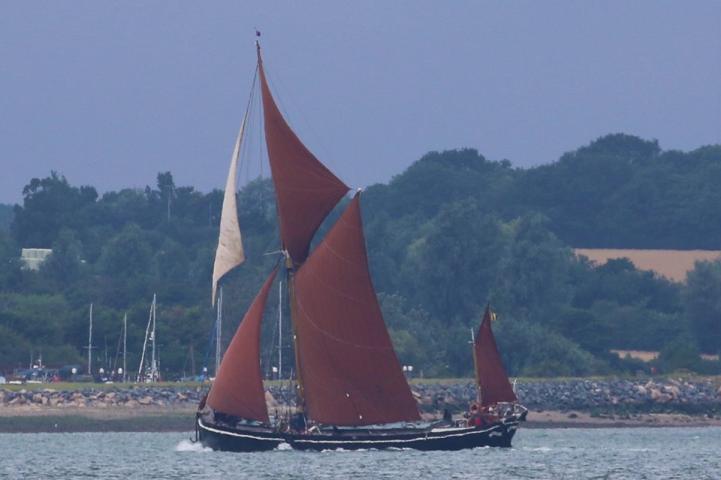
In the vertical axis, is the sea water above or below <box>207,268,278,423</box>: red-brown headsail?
below

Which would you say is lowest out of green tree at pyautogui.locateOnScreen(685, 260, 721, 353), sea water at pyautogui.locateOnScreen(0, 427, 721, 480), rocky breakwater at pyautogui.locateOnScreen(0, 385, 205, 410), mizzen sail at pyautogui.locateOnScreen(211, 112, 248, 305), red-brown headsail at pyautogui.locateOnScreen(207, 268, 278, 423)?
sea water at pyautogui.locateOnScreen(0, 427, 721, 480)

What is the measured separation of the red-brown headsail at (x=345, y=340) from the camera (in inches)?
3152

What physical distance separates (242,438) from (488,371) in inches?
485

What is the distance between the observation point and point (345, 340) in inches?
3169

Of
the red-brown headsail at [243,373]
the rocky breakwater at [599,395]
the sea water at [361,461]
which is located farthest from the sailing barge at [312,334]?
the rocky breakwater at [599,395]

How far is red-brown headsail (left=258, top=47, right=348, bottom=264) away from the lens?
8069 cm

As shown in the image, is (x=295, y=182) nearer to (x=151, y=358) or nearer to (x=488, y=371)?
(x=488, y=371)

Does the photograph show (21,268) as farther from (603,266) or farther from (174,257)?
(603,266)

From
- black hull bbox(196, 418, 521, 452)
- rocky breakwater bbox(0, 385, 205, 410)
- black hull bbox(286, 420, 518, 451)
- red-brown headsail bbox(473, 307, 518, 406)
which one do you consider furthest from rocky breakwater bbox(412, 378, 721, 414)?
black hull bbox(196, 418, 521, 452)

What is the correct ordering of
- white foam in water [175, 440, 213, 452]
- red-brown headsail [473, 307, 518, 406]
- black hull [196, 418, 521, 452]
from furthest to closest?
red-brown headsail [473, 307, 518, 406]
white foam in water [175, 440, 213, 452]
black hull [196, 418, 521, 452]

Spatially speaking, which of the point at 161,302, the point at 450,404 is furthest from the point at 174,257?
the point at 450,404

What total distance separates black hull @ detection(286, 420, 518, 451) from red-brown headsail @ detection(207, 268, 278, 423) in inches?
96.4

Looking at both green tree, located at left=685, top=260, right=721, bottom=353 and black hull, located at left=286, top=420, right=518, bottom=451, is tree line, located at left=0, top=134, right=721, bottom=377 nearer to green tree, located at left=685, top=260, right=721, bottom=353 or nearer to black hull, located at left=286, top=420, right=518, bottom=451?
green tree, located at left=685, top=260, right=721, bottom=353

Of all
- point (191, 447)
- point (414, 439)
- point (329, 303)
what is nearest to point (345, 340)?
point (329, 303)
